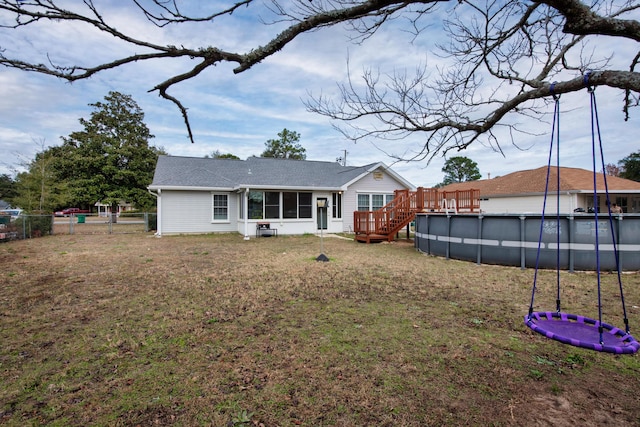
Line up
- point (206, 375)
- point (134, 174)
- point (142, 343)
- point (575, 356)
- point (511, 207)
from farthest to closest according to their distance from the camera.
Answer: point (134, 174) < point (511, 207) < point (142, 343) < point (575, 356) < point (206, 375)

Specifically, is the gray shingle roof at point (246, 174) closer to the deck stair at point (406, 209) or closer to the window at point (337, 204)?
the window at point (337, 204)

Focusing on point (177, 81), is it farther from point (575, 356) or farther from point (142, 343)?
point (575, 356)

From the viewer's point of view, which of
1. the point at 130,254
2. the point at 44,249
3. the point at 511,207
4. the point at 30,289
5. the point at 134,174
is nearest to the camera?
the point at 30,289

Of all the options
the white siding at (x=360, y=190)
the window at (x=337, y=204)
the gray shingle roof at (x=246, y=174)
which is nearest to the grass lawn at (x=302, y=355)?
the gray shingle roof at (x=246, y=174)

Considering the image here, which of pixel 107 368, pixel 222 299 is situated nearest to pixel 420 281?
pixel 222 299

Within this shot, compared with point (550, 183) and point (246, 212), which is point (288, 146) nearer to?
point (246, 212)

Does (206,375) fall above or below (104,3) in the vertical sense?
below

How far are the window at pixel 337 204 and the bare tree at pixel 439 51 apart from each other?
44.6 ft

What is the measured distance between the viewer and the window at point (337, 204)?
60.3 ft

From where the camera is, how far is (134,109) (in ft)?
101

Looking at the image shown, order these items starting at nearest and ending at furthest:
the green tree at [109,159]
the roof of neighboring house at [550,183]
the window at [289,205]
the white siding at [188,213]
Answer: the white siding at [188,213] → the window at [289,205] → the roof of neighboring house at [550,183] → the green tree at [109,159]

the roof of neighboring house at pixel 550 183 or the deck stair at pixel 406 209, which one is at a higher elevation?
the roof of neighboring house at pixel 550 183

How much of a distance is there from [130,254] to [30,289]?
4.52m

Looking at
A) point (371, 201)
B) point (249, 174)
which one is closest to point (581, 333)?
point (371, 201)
